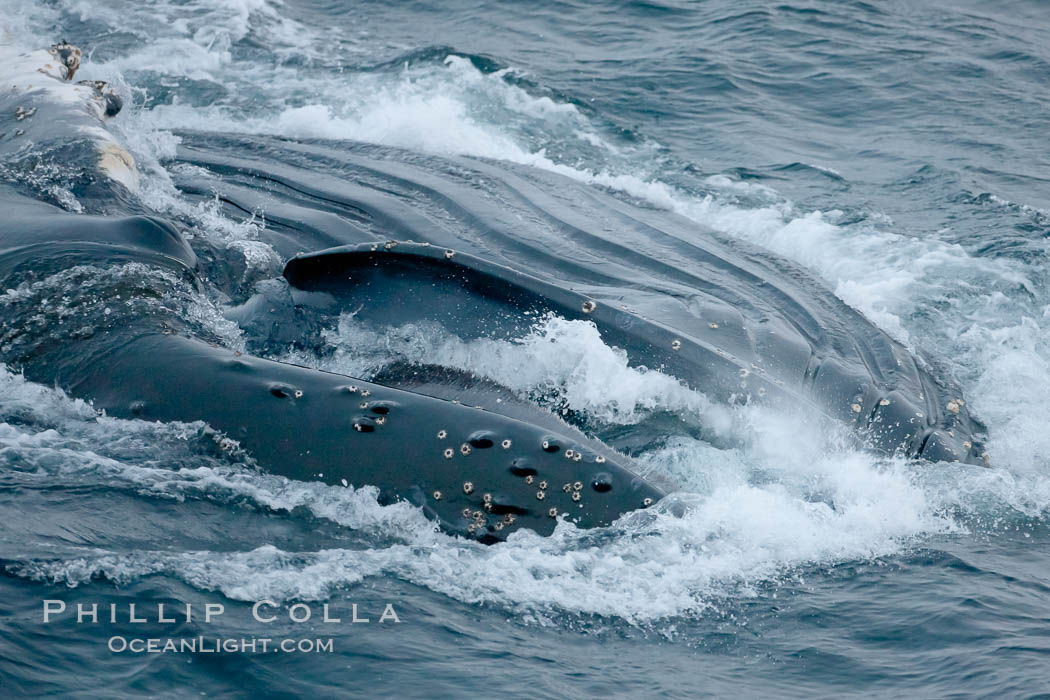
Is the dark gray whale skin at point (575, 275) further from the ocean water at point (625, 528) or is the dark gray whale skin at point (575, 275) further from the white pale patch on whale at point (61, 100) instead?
the white pale patch on whale at point (61, 100)

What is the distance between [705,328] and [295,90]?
1062cm

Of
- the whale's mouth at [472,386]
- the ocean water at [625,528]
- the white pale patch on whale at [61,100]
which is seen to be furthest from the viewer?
the white pale patch on whale at [61,100]

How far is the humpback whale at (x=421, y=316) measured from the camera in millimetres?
6801

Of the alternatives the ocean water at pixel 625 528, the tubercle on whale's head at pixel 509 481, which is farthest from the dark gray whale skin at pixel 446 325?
the ocean water at pixel 625 528

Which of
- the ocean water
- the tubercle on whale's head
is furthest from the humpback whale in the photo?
the ocean water

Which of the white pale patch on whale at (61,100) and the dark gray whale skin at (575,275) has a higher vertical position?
the white pale patch on whale at (61,100)

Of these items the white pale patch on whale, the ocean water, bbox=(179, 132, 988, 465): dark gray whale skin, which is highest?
the white pale patch on whale

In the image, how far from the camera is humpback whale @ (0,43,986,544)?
6801 mm

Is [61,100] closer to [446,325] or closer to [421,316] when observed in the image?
[421,316]

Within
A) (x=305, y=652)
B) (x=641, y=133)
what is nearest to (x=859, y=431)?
(x=305, y=652)

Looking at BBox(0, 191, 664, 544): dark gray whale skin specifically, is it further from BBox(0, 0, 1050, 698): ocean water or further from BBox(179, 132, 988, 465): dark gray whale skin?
BBox(179, 132, 988, 465): dark gray whale skin

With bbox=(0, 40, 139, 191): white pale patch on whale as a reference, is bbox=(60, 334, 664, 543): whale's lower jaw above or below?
below

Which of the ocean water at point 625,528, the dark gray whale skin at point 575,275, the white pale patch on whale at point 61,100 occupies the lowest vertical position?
the ocean water at point 625,528

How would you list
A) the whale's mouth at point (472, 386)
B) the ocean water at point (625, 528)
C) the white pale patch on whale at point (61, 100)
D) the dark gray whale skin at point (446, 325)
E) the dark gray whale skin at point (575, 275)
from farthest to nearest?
1. the white pale patch on whale at point (61, 100)
2. the dark gray whale skin at point (575, 275)
3. the dark gray whale skin at point (446, 325)
4. the whale's mouth at point (472, 386)
5. the ocean water at point (625, 528)
